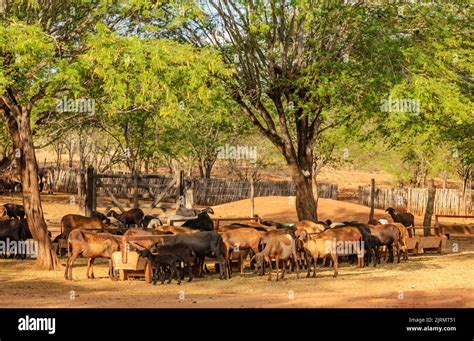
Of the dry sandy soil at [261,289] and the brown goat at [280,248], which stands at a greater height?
the brown goat at [280,248]

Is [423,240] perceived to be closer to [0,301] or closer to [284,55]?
[284,55]

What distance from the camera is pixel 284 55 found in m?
26.2

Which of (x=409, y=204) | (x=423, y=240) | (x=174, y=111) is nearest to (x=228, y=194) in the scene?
(x=409, y=204)

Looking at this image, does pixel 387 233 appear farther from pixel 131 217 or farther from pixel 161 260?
pixel 131 217

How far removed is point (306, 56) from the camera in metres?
26.6

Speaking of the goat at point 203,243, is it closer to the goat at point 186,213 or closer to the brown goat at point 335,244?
the brown goat at point 335,244

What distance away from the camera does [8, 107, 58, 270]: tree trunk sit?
2211cm

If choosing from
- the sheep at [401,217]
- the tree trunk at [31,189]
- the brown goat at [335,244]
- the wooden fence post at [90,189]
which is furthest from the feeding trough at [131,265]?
the sheep at [401,217]

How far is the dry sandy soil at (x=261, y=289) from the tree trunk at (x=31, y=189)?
601mm

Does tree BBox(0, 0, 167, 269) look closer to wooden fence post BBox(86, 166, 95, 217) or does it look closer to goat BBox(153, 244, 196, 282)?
goat BBox(153, 244, 196, 282)

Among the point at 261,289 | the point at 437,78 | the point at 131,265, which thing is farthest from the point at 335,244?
the point at 437,78

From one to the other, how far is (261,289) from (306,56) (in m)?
10.6

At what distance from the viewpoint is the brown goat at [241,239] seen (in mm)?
20953

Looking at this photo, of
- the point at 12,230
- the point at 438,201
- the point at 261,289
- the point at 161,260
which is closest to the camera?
the point at 261,289
